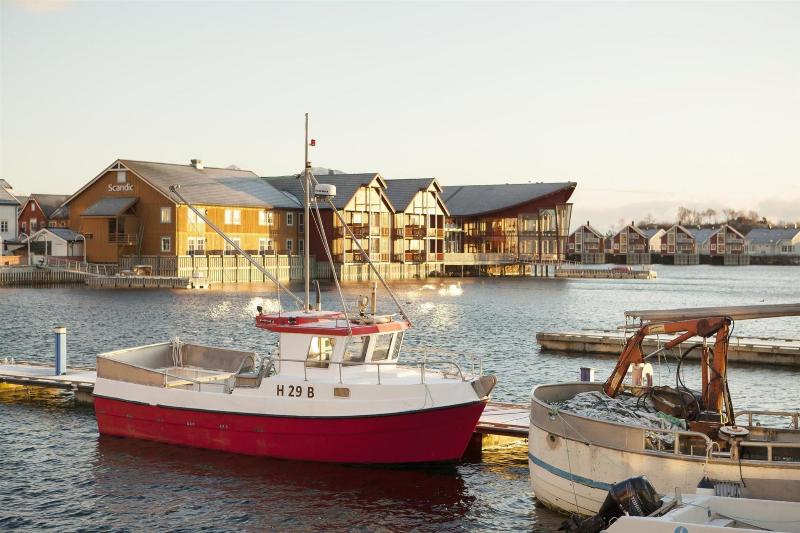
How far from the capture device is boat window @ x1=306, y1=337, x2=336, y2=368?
23266 mm

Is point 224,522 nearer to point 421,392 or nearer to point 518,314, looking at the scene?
point 421,392

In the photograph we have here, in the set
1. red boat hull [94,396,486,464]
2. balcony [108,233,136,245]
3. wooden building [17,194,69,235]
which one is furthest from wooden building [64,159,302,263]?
red boat hull [94,396,486,464]

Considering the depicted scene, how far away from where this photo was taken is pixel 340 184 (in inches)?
4254

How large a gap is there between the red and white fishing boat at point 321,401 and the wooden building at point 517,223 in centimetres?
11534

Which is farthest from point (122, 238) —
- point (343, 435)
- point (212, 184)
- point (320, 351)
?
point (343, 435)

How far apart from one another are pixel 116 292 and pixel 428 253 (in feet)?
158

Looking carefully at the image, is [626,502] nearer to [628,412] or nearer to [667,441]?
[667,441]

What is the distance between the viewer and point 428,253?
400ft

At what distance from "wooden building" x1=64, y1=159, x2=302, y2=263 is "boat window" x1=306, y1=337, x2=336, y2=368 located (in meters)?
70.7

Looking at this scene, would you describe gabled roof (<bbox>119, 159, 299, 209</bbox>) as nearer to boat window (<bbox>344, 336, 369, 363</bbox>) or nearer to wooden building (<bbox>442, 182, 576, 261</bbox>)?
wooden building (<bbox>442, 182, 576, 261</bbox>)

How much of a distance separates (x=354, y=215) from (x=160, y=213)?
23.5 m

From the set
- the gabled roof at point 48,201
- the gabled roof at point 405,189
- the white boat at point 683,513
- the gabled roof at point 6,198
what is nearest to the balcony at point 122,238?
the gabled roof at point 6,198

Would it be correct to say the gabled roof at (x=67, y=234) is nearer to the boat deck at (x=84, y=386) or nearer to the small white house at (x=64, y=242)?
the small white house at (x=64, y=242)

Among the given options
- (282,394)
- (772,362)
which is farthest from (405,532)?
(772,362)
